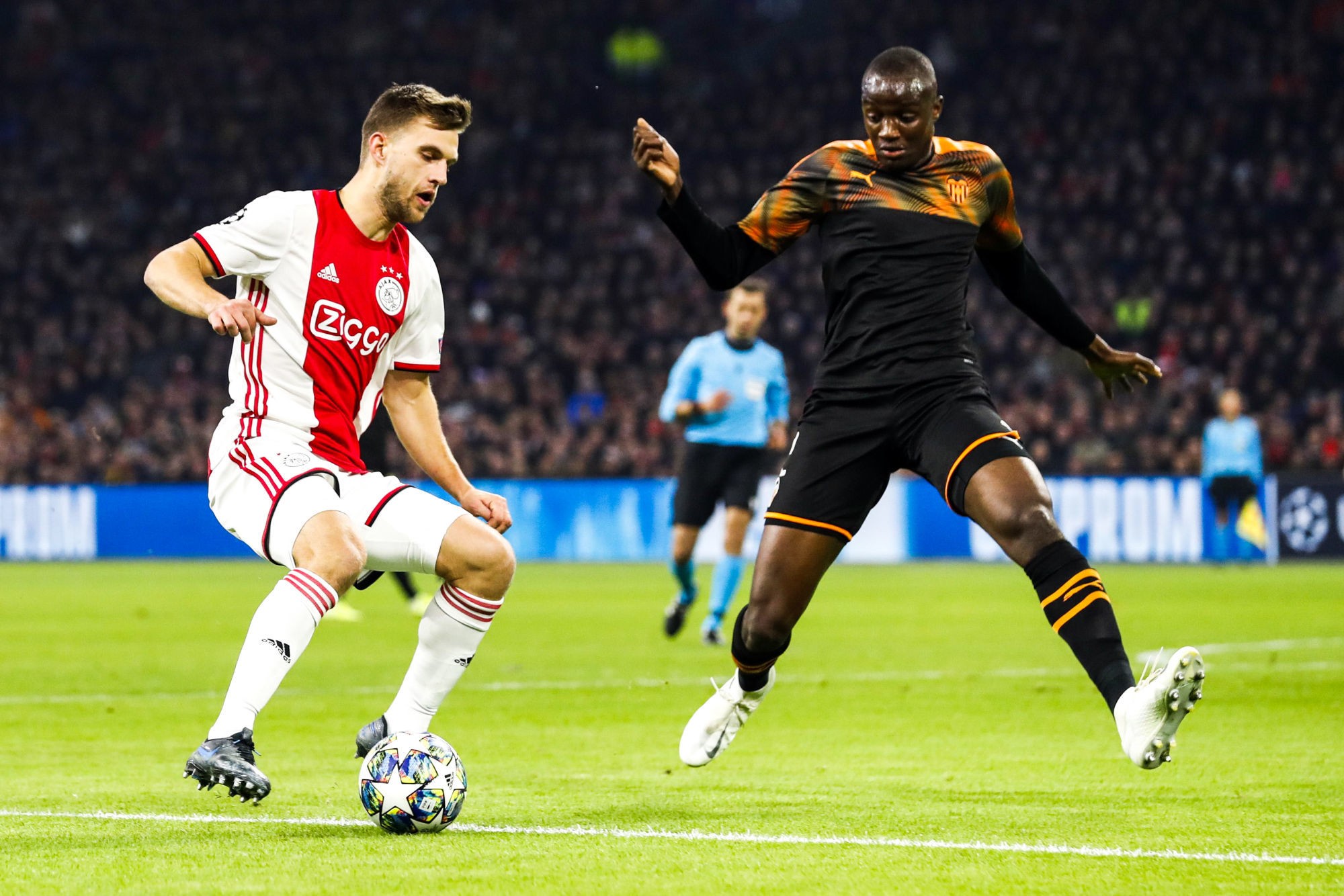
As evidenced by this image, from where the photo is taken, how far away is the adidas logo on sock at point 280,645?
5.25 metres

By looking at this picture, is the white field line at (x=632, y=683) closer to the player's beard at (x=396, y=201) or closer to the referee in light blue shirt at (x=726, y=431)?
the referee in light blue shirt at (x=726, y=431)

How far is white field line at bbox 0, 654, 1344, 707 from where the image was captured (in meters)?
9.61

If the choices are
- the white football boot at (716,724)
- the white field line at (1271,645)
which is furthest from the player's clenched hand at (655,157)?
the white field line at (1271,645)

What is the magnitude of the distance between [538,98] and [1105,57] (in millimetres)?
10345

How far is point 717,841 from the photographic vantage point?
5.03m

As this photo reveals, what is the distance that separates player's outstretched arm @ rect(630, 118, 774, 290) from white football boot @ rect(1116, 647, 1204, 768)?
1.79 m

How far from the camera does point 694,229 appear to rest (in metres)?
5.78

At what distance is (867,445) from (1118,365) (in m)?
1.16

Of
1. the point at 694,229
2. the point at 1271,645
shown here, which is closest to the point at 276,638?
the point at 694,229

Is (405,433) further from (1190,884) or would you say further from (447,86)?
(447,86)

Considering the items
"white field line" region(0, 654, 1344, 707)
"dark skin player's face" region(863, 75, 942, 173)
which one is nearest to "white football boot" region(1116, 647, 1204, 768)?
"dark skin player's face" region(863, 75, 942, 173)

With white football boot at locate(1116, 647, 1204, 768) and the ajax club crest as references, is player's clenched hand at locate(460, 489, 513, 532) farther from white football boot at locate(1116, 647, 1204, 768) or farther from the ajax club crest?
white football boot at locate(1116, 647, 1204, 768)

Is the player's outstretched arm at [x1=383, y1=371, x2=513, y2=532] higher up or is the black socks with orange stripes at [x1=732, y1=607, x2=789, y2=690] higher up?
the player's outstretched arm at [x1=383, y1=371, x2=513, y2=532]

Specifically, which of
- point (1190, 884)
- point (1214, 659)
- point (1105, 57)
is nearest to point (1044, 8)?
point (1105, 57)
